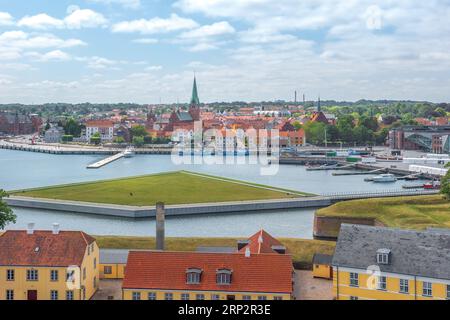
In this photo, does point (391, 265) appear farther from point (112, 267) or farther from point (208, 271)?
point (112, 267)

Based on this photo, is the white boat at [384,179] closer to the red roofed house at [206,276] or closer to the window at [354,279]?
the window at [354,279]

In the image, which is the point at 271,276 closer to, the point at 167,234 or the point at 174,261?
the point at 174,261

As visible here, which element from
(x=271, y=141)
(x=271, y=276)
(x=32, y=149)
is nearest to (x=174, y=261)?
(x=271, y=276)

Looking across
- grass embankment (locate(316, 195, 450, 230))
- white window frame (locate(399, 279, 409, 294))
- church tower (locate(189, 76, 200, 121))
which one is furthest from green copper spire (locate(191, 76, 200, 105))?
white window frame (locate(399, 279, 409, 294))

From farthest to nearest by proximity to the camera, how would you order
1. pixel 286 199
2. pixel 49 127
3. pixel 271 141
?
pixel 49 127
pixel 271 141
pixel 286 199

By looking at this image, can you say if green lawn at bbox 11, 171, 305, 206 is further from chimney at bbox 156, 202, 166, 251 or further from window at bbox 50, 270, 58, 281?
window at bbox 50, 270, 58, 281

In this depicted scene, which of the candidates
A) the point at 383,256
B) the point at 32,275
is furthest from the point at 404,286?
the point at 32,275

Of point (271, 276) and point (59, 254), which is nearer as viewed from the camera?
point (271, 276)
